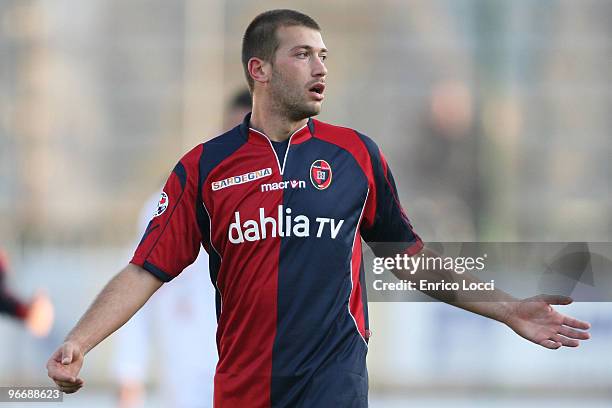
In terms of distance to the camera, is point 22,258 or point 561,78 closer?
point 22,258

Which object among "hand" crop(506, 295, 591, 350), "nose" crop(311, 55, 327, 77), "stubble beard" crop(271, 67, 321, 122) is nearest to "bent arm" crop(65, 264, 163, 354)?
"stubble beard" crop(271, 67, 321, 122)

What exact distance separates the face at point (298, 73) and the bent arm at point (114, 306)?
2.25 ft

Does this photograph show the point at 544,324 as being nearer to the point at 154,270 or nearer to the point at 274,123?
the point at 274,123

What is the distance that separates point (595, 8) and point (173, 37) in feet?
11.1

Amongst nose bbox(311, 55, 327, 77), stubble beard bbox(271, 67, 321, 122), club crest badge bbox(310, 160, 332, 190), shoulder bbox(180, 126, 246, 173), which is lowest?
club crest badge bbox(310, 160, 332, 190)

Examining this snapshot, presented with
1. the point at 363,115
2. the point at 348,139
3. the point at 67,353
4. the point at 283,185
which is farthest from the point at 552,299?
the point at 363,115

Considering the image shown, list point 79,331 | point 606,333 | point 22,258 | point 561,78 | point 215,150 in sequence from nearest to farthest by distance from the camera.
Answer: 1. point 79,331
2. point 215,150
3. point 606,333
4. point 22,258
5. point 561,78

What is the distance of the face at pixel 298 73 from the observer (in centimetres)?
379

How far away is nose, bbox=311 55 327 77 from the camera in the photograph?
3770mm

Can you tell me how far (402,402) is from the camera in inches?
343

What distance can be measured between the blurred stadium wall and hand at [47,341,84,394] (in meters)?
5.45

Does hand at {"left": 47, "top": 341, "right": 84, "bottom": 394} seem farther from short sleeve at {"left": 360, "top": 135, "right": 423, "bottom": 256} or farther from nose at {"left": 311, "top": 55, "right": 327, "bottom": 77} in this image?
nose at {"left": 311, "top": 55, "right": 327, "bottom": 77}

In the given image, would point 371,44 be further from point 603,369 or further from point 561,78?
point 603,369


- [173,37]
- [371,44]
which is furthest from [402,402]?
[173,37]
